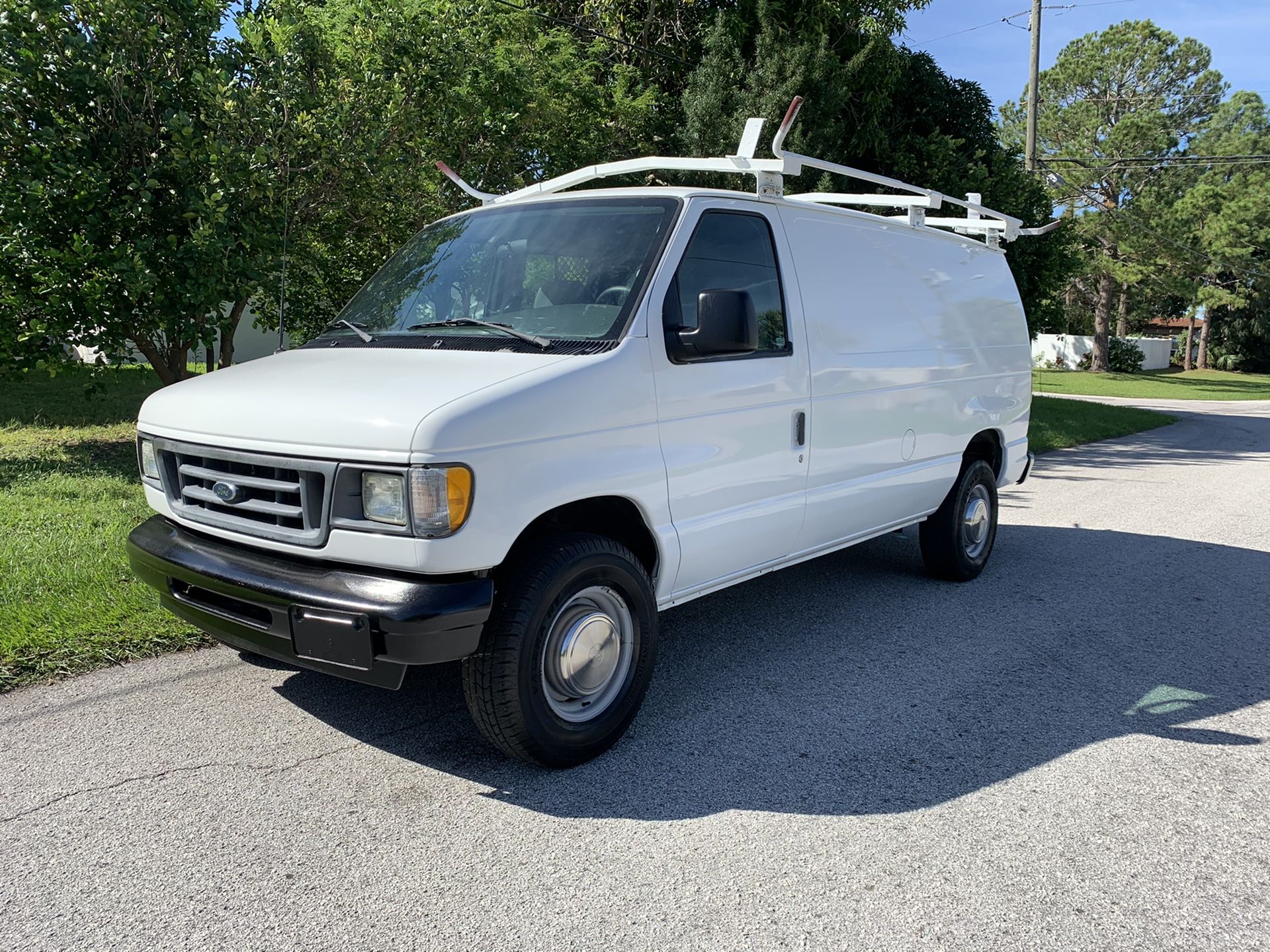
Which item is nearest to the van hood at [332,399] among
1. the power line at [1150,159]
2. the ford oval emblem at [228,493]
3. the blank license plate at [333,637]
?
the ford oval emblem at [228,493]

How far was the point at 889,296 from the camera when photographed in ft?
18.2

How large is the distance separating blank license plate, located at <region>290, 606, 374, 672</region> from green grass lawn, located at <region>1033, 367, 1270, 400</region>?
28.3 meters

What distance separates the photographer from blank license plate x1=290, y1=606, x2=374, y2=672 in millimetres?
3275

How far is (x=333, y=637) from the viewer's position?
332cm

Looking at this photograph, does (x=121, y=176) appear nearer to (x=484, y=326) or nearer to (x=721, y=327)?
(x=484, y=326)

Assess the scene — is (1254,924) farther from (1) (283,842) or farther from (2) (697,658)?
(1) (283,842)

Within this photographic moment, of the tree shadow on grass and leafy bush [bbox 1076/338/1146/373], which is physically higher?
the tree shadow on grass

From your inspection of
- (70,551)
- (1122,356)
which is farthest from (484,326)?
(1122,356)

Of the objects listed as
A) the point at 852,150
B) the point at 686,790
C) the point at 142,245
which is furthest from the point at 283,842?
the point at 852,150

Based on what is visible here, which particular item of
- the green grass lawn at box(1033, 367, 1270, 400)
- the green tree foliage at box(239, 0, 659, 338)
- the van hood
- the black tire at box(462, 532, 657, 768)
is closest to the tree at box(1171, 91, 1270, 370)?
the green grass lawn at box(1033, 367, 1270, 400)

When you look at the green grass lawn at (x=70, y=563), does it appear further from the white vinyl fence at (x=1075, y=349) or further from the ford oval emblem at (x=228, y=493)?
the white vinyl fence at (x=1075, y=349)

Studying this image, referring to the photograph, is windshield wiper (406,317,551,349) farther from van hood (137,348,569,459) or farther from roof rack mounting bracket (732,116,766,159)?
roof rack mounting bracket (732,116,766,159)

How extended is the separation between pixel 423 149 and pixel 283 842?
8.27 m

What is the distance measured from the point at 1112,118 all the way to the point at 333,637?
163ft
